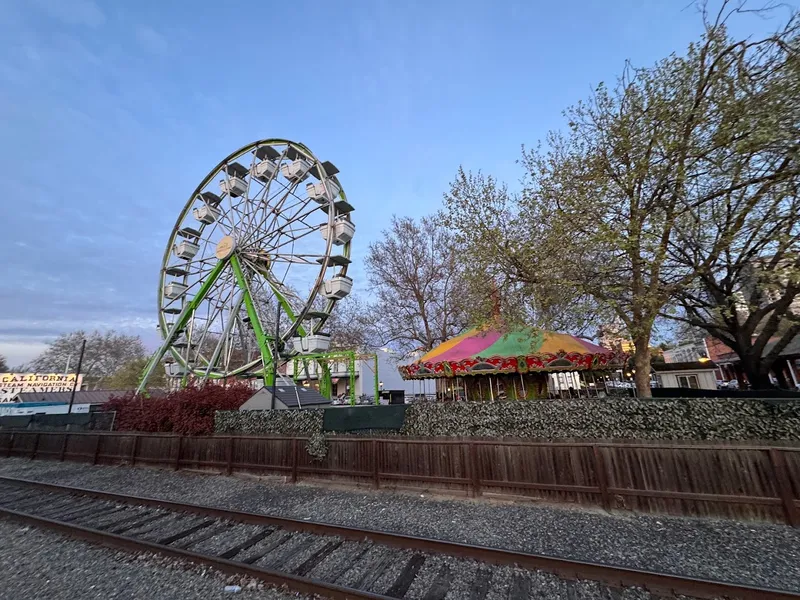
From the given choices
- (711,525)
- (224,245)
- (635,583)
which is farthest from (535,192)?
(224,245)

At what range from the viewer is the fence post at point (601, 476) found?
5.63m

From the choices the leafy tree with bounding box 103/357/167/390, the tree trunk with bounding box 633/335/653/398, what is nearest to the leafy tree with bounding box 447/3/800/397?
the tree trunk with bounding box 633/335/653/398

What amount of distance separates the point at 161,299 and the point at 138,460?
554 inches

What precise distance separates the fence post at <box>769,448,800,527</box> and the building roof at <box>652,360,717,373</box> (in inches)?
725

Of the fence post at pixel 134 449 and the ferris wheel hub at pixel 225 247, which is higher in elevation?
the ferris wheel hub at pixel 225 247

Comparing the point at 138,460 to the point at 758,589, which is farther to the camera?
the point at 138,460

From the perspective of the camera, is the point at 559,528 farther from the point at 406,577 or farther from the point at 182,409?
the point at 182,409

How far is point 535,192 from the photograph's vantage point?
1030 centimetres

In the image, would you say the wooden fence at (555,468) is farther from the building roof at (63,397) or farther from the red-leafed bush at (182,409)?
the building roof at (63,397)

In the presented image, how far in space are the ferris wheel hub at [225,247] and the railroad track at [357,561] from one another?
13.4m

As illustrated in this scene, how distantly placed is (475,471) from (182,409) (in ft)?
29.5

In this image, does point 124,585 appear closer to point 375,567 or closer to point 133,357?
point 375,567

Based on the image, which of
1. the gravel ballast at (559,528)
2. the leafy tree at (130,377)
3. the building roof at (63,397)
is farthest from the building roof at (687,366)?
the leafy tree at (130,377)

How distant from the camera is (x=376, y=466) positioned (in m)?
7.29
